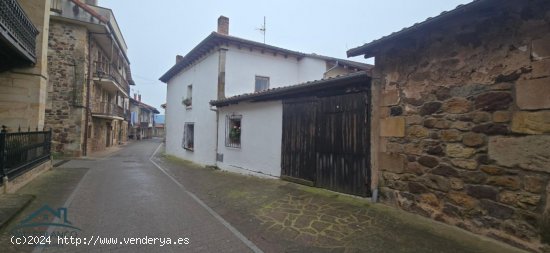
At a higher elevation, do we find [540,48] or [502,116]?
[540,48]

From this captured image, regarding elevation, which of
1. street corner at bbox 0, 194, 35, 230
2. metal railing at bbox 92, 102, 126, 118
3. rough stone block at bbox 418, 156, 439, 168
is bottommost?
street corner at bbox 0, 194, 35, 230

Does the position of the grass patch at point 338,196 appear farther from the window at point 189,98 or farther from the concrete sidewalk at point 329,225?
the window at point 189,98

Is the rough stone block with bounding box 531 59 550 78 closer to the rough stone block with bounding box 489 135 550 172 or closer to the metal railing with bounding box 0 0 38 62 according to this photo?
the rough stone block with bounding box 489 135 550 172

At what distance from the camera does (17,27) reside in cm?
782

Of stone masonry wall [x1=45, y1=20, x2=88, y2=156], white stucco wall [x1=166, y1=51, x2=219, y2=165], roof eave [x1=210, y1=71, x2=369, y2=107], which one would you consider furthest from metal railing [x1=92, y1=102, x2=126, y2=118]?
roof eave [x1=210, y1=71, x2=369, y2=107]

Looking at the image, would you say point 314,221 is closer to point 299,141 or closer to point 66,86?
point 299,141

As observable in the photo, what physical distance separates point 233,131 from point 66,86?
37.1ft

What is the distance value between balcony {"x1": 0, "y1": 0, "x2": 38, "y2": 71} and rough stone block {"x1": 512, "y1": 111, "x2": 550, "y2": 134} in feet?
31.6

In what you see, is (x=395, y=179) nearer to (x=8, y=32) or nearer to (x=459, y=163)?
(x=459, y=163)

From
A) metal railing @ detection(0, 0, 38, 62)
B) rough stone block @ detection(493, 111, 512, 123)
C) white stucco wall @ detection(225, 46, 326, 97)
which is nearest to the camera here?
rough stone block @ detection(493, 111, 512, 123)

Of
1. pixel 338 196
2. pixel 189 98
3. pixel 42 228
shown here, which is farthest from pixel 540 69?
pixel 189 98

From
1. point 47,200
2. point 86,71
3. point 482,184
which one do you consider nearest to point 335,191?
point 482,184

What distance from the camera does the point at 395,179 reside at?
537 centimetres

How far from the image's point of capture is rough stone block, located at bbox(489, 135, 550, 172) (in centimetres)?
343
